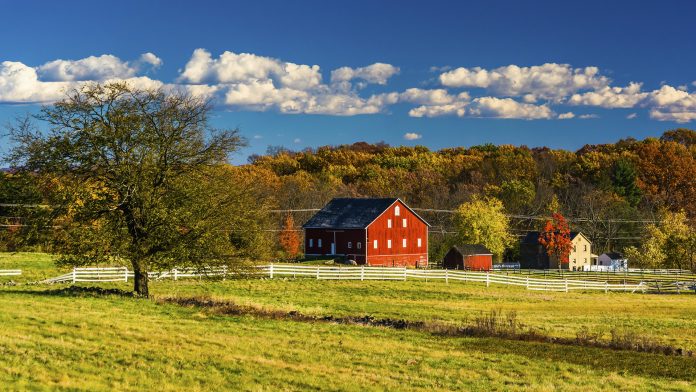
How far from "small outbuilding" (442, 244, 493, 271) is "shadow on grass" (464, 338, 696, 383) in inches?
2581

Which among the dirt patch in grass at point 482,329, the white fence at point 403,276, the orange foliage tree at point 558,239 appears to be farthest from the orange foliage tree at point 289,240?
the dirt patch in grass at point 482,329

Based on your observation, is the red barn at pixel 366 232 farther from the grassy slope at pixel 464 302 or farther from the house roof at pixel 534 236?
the grassy slope at pixel 464 302

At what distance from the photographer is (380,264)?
86.8 m

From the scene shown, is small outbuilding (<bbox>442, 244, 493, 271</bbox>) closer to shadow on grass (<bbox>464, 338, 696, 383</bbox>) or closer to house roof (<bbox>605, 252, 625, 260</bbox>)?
house roof (<bbox>605, 252, 625, 260</bbox>)

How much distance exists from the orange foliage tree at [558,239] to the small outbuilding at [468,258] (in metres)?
9.78

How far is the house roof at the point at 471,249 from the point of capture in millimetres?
95062

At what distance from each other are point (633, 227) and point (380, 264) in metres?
54.1

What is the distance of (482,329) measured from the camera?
31031mm

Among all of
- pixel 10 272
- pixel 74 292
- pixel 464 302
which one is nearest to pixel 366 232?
pixel 464 302

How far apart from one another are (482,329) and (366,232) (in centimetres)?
5495

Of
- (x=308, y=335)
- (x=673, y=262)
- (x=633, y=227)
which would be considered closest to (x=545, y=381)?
(x=308, y=335)

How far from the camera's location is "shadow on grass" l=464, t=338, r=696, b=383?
23734 mm

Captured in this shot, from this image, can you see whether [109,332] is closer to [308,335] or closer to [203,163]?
[308,335]

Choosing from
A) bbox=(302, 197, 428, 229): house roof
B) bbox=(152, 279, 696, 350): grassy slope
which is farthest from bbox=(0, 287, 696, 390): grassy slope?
bbox=(302, 197, 428, 229): house roof
